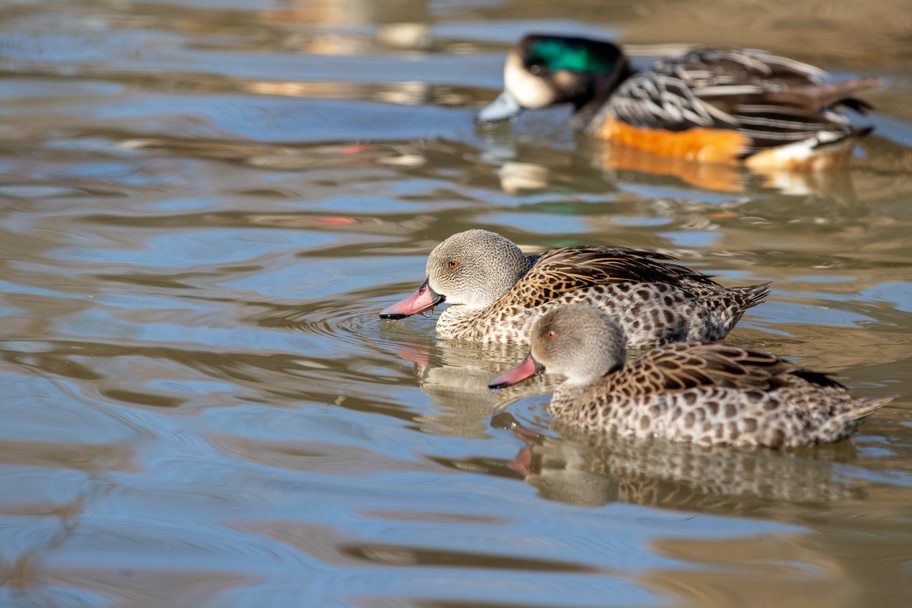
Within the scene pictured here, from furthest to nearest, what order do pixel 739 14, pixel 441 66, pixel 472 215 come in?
pixel 739 14 → pixel 441 66 → pixel 472 215

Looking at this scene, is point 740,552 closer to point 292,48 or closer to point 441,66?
point 441,66

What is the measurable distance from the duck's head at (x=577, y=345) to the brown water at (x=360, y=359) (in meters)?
0.24

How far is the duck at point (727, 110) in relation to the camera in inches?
481

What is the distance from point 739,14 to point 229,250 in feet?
35.5

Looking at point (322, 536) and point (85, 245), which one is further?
point (85, 245)

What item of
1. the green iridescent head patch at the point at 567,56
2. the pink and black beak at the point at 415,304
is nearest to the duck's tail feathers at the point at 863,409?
the pink and black beak at the point at 415,304

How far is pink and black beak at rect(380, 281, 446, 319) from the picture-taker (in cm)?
802

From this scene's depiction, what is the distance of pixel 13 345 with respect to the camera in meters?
7.66

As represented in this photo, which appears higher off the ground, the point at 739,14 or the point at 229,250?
the point at 739,14

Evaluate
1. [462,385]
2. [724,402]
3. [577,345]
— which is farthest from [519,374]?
[724,402]

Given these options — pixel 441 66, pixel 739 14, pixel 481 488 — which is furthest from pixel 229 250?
pixel 739 14

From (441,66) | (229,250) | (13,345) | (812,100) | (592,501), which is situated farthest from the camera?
(441,66)

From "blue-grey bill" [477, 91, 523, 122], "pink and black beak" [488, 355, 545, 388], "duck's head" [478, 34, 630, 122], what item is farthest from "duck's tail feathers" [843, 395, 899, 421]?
"duck's head" [478, 34, 630, 122]

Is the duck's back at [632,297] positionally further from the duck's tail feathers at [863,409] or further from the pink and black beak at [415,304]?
the duck's tail feathers at [863,409]
